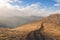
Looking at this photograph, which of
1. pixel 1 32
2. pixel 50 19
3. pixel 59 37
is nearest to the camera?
pixel 1 32

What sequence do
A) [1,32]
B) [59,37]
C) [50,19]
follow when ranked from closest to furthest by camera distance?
[1,32], [59,37], [50,19]

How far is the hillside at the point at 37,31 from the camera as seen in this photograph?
28.9 m

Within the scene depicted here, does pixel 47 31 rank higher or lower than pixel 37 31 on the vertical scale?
lower

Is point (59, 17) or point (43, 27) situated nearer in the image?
point (43, 27)

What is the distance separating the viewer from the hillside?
94.8 feet

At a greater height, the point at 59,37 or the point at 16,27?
the point at 16,27

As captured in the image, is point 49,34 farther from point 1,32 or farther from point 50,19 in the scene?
point 1,32

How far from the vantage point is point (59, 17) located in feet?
110

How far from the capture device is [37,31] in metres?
30.5

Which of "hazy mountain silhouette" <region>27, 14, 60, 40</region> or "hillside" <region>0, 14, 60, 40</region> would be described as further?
"hazy mountain silhouette" <region>27, 14, 60, 40</region>

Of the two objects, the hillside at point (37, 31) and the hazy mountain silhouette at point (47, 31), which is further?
the hazy mountain silhouette at point (47, 31)

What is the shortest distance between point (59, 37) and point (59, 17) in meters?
3.69

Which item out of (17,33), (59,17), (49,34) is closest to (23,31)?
(17,33)

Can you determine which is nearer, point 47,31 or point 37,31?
point 37,31
